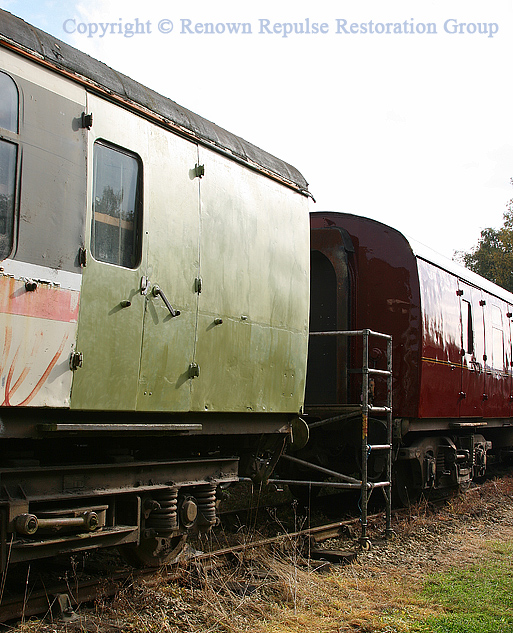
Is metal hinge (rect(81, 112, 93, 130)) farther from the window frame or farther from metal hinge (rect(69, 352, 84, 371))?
metal hinge (rect(69, 352, 84, 371))

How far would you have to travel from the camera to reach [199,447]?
20.0 feet

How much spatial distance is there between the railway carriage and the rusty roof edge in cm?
2

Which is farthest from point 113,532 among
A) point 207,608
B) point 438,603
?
point 438,603

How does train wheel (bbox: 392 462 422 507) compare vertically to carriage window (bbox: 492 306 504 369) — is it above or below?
below

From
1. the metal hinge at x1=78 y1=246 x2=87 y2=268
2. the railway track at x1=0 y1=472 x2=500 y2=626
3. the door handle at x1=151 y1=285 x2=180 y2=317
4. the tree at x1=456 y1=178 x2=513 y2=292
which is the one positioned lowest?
the railway track at x1=0 y1=472 x2=500 y2=626

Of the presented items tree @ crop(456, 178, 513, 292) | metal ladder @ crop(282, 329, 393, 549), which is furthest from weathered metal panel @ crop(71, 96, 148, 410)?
tree @ crop(456, 178, 513, 292)

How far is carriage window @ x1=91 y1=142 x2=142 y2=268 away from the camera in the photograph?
460 centimetres

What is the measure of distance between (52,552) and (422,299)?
6.16 meters

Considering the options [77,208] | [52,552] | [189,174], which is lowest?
[52,552]

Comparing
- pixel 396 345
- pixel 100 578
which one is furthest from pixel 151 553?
pixel 396 345

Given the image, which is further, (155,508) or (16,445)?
(155,508)

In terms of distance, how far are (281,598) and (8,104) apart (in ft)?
12.9

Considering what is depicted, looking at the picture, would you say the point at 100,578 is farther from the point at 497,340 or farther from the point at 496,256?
the point at 496,256

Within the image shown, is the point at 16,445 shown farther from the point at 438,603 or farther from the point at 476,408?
the point at 476,408
